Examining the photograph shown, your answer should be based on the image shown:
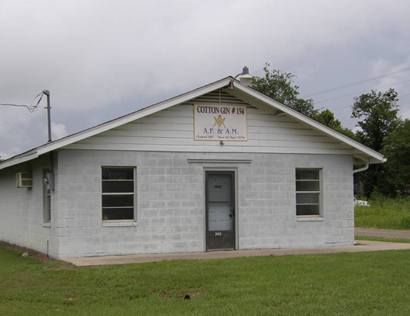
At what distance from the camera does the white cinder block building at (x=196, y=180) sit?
1545cm

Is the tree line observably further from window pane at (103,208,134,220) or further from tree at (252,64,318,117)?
window pane at (103,208,134,220)

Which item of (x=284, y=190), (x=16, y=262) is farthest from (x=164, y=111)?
(x=16, y=262)

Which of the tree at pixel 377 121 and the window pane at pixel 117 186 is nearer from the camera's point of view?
the window pane at pixel 117 186

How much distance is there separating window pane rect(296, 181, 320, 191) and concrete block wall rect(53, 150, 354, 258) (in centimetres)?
27

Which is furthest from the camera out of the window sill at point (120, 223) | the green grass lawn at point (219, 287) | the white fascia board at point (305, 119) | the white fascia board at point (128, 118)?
the white fascia board at point (305, 119)

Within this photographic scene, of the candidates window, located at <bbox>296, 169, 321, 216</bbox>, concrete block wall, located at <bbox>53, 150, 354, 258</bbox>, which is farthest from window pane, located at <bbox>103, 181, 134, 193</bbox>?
window, located at <bbox>296, 169, 321, 216</bbox>

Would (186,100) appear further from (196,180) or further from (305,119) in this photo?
(305,119)

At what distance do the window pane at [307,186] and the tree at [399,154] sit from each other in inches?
1899

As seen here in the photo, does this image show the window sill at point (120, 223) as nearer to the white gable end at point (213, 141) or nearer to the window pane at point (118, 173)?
the window pane at point (118, 173)

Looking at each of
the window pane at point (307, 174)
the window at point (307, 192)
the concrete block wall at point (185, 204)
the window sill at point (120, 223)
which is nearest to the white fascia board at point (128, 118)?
the concrete block wall at point (185, 204)

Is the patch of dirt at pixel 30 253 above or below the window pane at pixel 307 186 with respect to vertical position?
below

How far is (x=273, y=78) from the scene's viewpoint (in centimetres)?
5116

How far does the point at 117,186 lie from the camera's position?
1593 cm

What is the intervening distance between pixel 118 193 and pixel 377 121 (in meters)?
58.4
